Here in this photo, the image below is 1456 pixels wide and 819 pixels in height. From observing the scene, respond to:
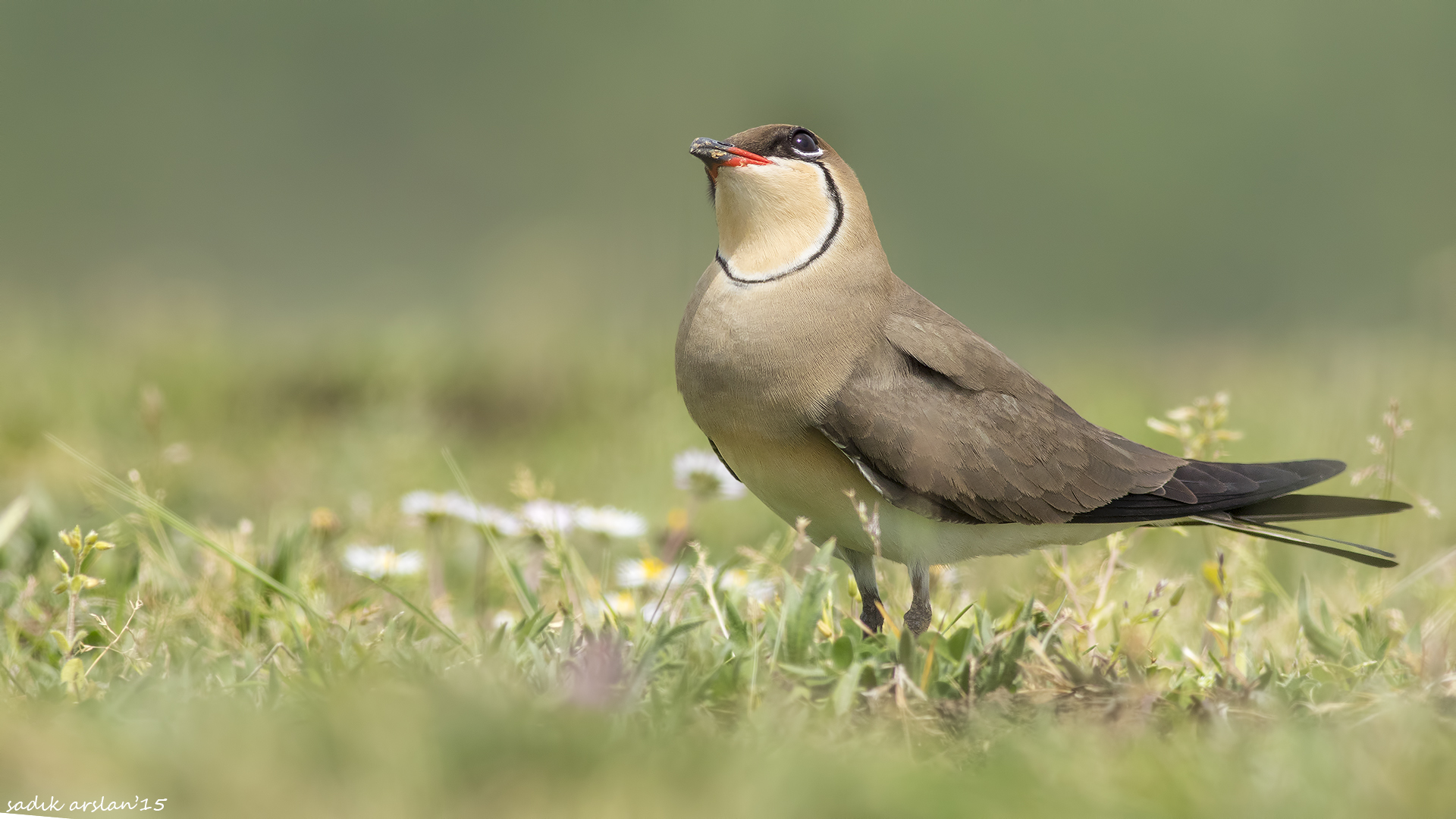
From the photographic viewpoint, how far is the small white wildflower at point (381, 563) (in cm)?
435

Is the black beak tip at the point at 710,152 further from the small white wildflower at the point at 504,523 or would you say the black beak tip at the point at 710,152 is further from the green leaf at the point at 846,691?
the green leaf at the point at 846,691

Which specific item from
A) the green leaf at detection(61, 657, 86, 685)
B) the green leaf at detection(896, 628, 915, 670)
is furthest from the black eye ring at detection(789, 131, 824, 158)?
the green leaf at detection(61, 657, 86, 685)

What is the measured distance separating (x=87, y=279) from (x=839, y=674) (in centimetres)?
1171

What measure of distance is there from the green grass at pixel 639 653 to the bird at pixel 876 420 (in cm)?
23

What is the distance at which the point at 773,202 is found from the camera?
162 inches

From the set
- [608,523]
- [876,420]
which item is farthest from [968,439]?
[608,523]

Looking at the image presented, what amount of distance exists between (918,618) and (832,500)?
42 centimetres

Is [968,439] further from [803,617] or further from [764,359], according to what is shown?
[803,617]

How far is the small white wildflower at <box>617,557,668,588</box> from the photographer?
437cm

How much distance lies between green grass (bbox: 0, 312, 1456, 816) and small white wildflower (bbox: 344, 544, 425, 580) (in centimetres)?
8

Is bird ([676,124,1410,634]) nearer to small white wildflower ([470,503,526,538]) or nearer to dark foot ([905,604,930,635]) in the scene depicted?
dark foot ([905,604,930,635])

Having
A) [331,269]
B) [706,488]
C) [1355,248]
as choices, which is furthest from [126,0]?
[706,488]

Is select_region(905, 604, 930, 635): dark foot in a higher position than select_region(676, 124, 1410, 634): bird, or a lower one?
lower

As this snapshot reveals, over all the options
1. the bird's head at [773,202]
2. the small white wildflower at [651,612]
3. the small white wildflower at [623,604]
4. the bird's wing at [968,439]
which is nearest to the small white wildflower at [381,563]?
the small white wildflower at [623,604]
